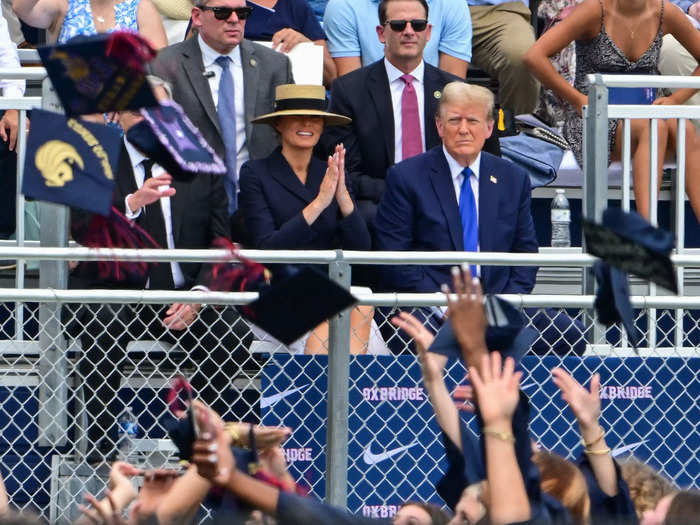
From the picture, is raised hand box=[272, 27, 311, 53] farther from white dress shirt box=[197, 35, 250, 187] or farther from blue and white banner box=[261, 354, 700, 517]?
blue and white banner box=[261, 354, 700, 517]

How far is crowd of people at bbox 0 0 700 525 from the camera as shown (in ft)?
19.9

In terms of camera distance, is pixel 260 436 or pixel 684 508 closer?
pixel 684 508

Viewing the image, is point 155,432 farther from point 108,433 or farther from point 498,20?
point 498,20

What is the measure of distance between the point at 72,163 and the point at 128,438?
2744 mm

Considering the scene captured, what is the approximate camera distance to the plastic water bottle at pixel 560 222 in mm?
7684

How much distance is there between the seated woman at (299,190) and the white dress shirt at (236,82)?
0.21 meters

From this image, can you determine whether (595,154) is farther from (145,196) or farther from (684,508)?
(684,508)

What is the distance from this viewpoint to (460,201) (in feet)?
21.7

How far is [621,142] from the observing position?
7090mm

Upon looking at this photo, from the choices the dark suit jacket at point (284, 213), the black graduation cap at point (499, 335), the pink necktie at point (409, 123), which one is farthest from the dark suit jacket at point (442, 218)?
the black graduation cap at point (499, 335)

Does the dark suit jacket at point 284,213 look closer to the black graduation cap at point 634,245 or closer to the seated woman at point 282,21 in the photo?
the seated woman at point 282,21

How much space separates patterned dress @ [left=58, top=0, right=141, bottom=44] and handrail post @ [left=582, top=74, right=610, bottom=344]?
236 centimetres

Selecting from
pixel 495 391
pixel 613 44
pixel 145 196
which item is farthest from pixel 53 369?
pixel 613 44

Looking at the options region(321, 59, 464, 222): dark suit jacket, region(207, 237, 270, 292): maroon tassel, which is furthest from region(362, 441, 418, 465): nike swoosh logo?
region(321, 59, 464, 222): dark suit jacket
